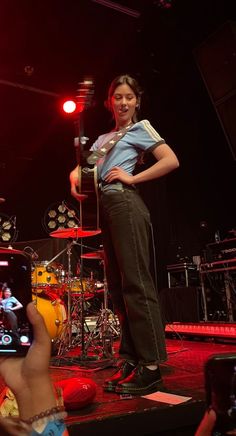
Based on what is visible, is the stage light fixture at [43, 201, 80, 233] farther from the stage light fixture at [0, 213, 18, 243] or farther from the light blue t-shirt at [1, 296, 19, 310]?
the light blue t-shirt at [1, 296, 19, 310]

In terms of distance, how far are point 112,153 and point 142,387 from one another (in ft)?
3.97

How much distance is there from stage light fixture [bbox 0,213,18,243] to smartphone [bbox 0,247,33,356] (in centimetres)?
800

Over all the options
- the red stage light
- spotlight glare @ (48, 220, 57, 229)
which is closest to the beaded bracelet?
the red stage light

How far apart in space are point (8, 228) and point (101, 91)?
370 centimetres

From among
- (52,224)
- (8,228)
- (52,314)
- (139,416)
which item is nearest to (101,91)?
(52,224)

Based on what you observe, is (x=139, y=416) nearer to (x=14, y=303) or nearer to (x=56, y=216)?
(x=14, y=303)

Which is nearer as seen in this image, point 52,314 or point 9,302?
point 9,302

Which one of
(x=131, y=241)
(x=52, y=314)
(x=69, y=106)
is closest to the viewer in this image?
(x=131, y=241)

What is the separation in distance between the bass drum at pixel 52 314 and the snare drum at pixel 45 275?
17cm

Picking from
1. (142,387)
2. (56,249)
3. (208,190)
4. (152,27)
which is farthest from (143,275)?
(208,190)

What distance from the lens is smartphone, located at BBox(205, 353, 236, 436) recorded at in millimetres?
821

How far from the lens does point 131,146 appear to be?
226 centimetres

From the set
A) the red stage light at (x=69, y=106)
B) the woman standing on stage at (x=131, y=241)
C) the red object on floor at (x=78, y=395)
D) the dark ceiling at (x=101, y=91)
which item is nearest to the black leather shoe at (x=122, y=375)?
the woman standing on stage at (x=131, y=241)

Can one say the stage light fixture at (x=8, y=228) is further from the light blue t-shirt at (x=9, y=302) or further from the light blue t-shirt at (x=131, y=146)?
the light blue t-shirt at (x=9, y=302)
